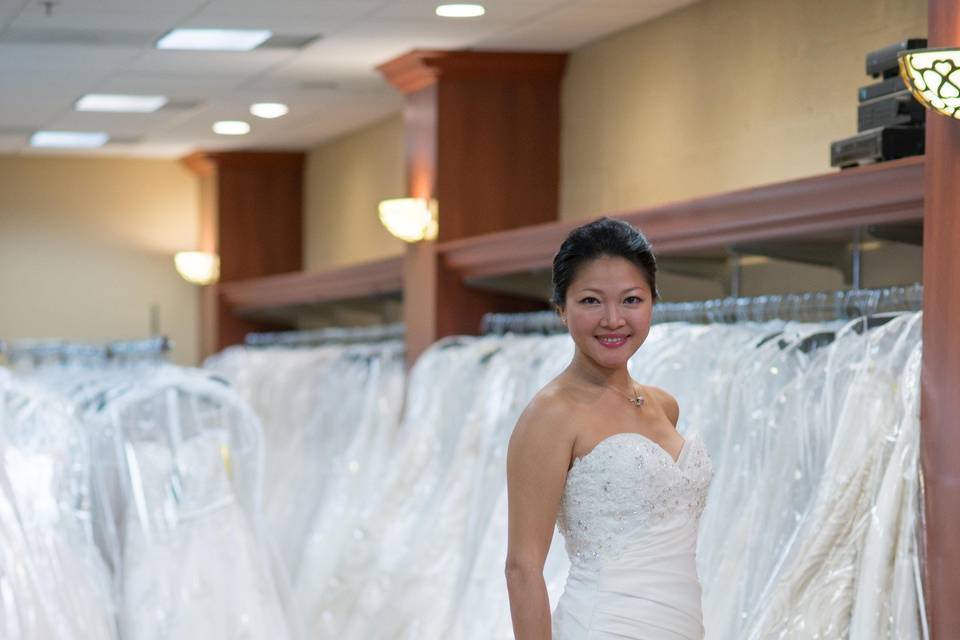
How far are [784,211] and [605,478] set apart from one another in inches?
86.8

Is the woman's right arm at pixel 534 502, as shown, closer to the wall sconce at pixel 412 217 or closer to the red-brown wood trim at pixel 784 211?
the red-brown wood trim at pixel 784 211

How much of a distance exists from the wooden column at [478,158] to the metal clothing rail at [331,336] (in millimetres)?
677

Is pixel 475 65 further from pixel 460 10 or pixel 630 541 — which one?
pixel 630 541

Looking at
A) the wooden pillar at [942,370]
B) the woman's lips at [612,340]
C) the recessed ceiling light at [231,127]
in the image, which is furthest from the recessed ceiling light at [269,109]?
the woman's lips at [612,340]

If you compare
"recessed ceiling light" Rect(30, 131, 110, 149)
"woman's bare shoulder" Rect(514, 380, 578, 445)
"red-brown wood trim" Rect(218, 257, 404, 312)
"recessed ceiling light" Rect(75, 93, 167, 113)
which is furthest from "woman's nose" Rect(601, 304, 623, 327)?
"recessed ceiling light" Rect(30, 131, 110, 149)

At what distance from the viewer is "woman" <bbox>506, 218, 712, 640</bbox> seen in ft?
9.00

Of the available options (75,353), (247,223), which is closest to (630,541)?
(75,353)

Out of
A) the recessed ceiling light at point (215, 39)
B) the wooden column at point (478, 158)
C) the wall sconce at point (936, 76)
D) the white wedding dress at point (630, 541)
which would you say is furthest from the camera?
the wooden column at point (478, 158)

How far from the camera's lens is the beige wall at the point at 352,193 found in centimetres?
999

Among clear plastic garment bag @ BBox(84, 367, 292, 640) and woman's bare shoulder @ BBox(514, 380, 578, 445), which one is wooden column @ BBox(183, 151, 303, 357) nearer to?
clear plastic garment bag @ BBox(84, 367, 292, 640)

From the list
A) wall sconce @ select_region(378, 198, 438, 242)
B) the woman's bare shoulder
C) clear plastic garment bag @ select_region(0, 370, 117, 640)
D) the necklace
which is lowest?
clear plastic garment bag @ select_region(0, 370, 117, 640)

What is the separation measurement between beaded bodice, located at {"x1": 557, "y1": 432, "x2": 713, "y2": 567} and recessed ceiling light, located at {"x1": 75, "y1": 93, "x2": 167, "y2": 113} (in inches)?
262

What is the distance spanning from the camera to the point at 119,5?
21.5ft

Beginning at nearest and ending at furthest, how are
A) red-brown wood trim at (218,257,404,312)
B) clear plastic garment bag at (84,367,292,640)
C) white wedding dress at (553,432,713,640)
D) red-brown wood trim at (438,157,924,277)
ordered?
white wedding dress at (553,432,713,640), red-brown wood trim at (438,157,924,277), clear plastic garment bag at (84,367,292,640), red-brown wood trim at (218,257,404,312)
